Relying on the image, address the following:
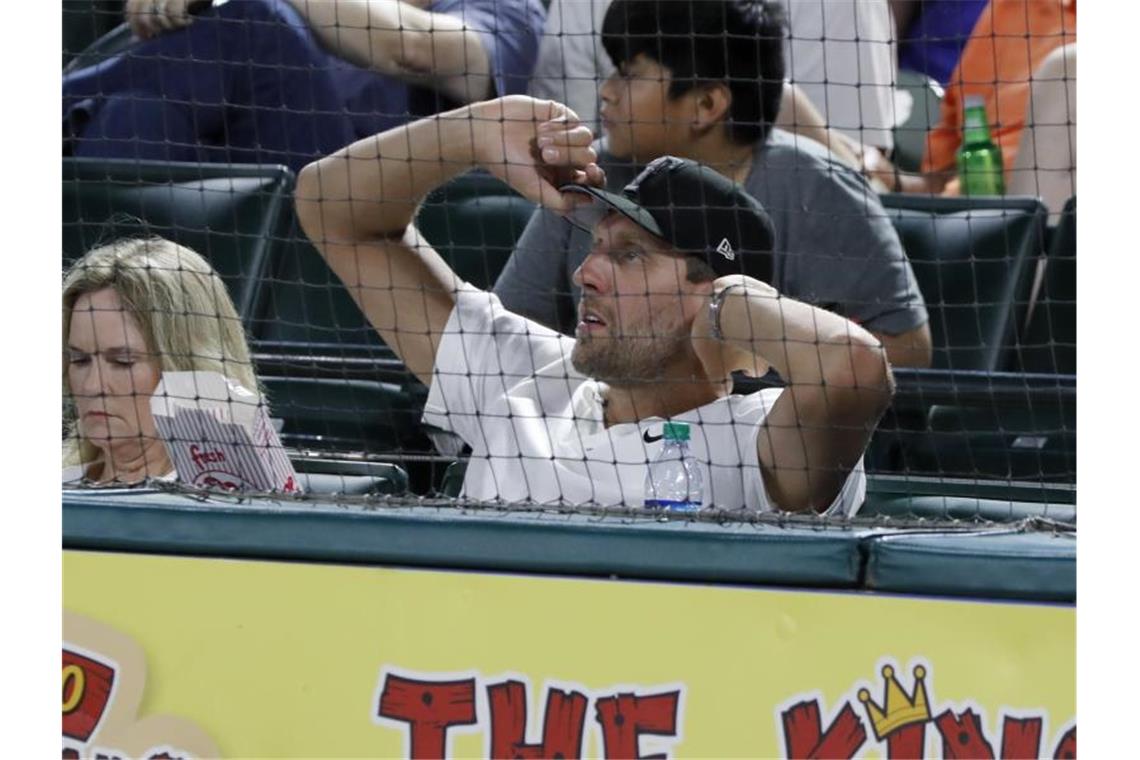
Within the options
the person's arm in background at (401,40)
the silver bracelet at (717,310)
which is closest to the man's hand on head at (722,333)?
the silver bracelet at (717,310)

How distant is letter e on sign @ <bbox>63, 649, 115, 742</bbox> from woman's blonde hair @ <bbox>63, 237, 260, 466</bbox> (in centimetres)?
89

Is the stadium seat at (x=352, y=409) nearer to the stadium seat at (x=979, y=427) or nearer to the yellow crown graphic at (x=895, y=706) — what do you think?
the stadium seat at (x=979, y=427)

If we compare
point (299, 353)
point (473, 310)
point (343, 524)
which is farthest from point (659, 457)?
point (299, 353)

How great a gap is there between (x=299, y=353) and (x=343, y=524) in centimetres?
A: 147

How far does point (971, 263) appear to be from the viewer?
3.76m

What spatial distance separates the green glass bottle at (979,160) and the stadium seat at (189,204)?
1549mm

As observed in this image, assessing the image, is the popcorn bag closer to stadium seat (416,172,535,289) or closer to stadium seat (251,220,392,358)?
stadium seat (251,220,392,358)

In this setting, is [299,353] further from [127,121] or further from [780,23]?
[780,23]

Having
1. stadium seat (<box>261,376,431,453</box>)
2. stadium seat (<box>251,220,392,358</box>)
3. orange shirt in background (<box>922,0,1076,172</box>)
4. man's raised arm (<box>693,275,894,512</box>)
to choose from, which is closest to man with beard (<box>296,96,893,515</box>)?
man's raised arm (<box>693,275,894,512</box>)

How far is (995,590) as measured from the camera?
2021 millimetres

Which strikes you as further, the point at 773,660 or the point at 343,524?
the point at 343,524

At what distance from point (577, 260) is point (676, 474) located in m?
0.87

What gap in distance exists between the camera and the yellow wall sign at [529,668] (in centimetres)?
201

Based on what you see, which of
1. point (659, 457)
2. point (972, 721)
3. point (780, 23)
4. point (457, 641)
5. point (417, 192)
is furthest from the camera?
point (780, 23)
